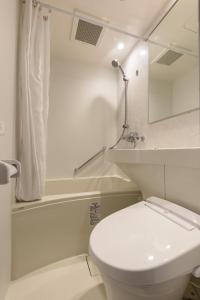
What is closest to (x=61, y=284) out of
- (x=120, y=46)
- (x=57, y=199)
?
(x=57, y=199)

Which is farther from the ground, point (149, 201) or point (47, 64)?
point (47, 64)

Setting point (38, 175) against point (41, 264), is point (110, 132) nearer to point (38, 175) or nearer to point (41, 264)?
point (38, 175)

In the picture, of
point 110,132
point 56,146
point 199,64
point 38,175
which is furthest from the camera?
point 110,132

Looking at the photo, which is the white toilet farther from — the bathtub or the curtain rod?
the curtain rod

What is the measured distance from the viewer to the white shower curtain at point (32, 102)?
1158 mm

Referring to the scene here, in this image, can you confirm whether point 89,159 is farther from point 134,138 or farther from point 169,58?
point 169,58

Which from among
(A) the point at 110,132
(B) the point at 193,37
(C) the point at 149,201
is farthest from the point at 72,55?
(C) the point at 149,201

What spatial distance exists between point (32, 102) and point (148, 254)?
116 centimetres

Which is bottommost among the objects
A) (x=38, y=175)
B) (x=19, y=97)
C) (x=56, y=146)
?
(x=38, y=175)

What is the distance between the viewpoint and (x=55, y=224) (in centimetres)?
117

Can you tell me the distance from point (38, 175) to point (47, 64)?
88cm

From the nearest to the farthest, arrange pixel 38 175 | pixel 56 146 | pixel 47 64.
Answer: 1. pixel 38 175
2. pixel 47 64
3. pixel 56 146

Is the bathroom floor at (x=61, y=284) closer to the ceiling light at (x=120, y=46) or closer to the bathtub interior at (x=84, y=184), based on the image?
the bathtub interior at (x=84, y=184)

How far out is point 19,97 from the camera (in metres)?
1.18
